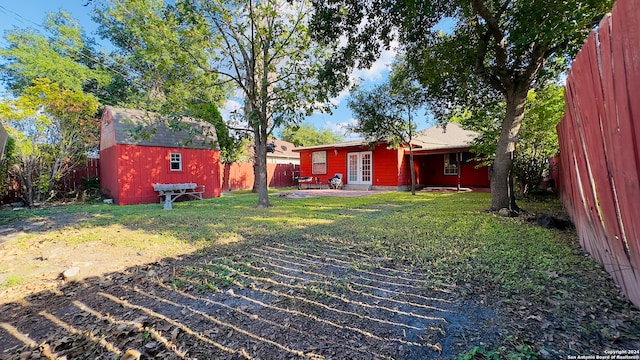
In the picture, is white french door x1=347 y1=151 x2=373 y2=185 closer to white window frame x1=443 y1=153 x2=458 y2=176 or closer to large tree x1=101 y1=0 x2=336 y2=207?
white window frame x1=443 y1=153 x2=458 y2=176

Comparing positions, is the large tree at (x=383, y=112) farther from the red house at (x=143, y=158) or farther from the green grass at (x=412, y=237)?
the red house at (x=143, y=158)

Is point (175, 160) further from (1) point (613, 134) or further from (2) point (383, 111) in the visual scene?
(1) point (613, 134)

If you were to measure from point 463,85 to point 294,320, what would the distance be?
710 centimetres

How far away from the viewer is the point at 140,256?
12.6 ft

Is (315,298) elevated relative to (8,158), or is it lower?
lower

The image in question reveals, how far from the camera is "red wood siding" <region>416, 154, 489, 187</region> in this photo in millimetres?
15289

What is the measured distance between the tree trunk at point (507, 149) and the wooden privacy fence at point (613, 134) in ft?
11.9

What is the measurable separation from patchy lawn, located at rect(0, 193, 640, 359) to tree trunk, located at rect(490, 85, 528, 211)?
203 cm

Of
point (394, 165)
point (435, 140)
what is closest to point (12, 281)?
point (394, 165)

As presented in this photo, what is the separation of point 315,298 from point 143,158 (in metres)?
11.4

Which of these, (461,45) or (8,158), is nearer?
(461,45)

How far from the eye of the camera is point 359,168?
659 inches

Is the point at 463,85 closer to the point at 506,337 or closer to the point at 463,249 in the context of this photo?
the point at 463,249

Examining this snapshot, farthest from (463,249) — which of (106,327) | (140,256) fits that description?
(140,256)
